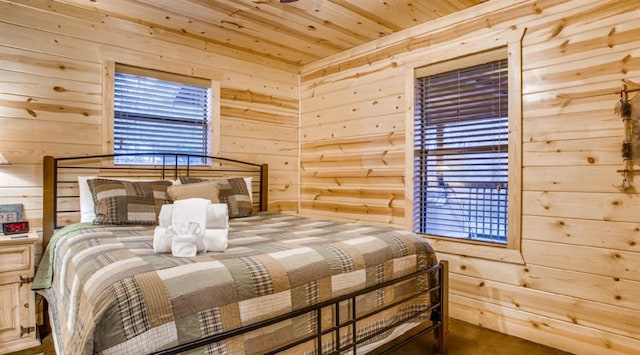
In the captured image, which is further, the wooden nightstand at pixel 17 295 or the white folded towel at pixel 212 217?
the wooden nightstand at pixel 17 295

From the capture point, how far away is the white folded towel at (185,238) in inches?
61.2

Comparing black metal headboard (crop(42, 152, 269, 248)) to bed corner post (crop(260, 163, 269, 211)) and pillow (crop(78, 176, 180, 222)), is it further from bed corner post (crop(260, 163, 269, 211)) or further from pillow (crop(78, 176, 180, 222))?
pillow (crop(78, 176, 180, 222))

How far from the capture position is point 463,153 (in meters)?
2.86

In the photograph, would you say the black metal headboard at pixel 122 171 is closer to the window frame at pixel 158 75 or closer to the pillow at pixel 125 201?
the window frame at pixel 158 75

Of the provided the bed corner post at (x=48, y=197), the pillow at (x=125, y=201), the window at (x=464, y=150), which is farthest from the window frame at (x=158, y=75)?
the window at (x=464, y=150)

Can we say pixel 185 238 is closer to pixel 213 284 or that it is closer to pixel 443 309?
pixel 213 284

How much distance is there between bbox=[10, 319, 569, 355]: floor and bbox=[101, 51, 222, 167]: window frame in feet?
5.12

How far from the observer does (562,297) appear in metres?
2.35

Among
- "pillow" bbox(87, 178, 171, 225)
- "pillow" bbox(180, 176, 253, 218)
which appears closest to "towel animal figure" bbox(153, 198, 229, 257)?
"pillow" bbox(87, 178, 171, 225)

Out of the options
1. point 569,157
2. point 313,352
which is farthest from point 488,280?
point 313,352

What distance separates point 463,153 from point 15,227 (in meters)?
3.17

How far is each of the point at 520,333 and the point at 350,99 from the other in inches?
95.5

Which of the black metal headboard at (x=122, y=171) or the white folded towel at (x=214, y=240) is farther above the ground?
the black metal headboard at (x=122, y=171)

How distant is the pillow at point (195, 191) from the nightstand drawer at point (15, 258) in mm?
901
